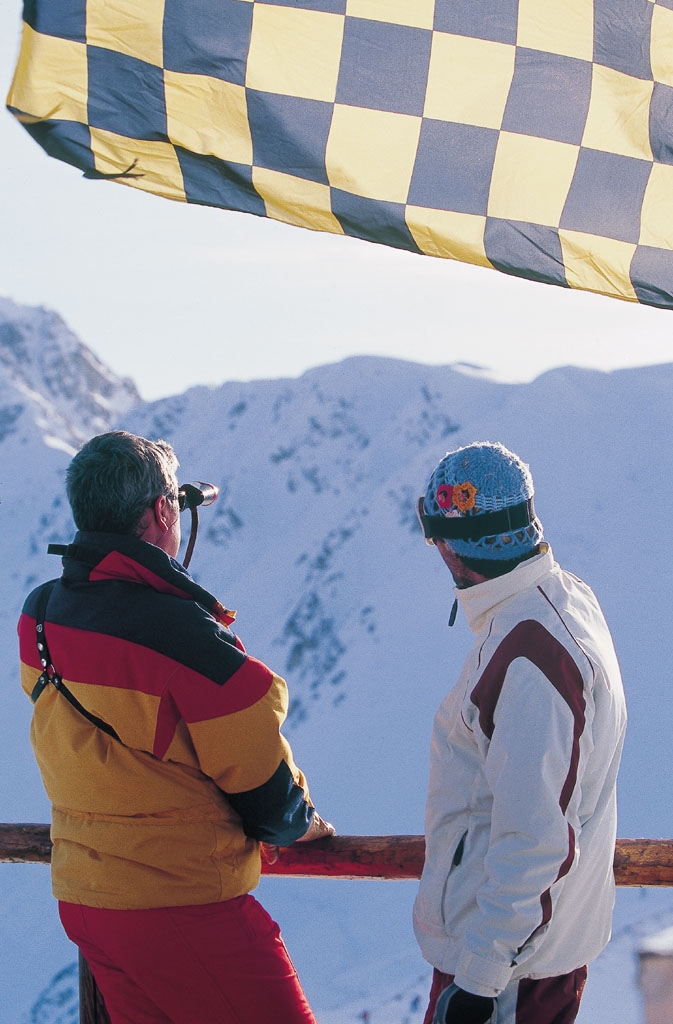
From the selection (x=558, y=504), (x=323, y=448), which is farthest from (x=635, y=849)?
(x=323, y=448)

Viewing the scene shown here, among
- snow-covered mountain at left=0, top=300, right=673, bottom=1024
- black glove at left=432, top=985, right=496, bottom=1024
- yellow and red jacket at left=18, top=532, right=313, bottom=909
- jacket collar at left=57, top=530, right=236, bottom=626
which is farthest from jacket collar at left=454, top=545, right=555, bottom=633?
snow-covered mountain at left=0, top=300, right=673, bottom=1024

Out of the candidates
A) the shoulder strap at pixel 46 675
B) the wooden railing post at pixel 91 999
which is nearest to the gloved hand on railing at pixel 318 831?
the wooden railing post at pixel 91 999

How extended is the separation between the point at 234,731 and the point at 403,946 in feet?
52.6

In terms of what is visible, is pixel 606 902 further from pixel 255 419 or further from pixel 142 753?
pixel 255 419

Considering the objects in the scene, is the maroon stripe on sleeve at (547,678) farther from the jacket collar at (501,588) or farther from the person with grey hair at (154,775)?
the person with grey hair at (154,775)

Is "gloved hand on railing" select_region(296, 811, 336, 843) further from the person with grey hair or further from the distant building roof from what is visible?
the distant building roof

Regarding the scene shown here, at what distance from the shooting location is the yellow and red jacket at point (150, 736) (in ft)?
4.71

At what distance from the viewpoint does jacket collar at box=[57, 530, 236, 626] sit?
1.50 metres

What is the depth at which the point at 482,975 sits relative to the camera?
4.42 feet

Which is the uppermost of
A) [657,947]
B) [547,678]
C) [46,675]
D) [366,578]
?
[547,678]

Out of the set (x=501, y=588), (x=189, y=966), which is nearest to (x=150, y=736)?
(x=189, y=966)

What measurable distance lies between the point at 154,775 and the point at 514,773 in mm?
581

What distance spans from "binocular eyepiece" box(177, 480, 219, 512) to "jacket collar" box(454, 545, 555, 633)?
546mm

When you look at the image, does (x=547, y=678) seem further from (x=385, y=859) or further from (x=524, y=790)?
(x=385, y=859)
